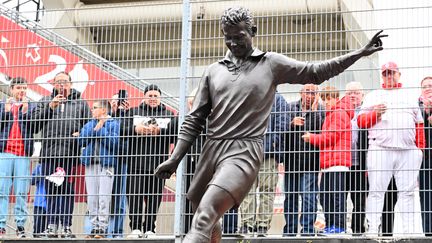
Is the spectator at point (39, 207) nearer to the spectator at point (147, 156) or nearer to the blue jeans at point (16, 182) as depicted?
the blue jeans at point (16, 182)

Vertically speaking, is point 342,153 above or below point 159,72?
below

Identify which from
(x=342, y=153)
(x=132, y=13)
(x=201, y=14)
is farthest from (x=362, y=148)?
(x=132, y=13)

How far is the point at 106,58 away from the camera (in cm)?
1245

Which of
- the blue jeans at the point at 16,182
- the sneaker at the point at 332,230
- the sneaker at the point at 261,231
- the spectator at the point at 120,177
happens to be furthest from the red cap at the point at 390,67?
the blue jeans at the point at 16,182

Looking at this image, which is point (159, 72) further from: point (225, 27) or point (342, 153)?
point (225, 27)

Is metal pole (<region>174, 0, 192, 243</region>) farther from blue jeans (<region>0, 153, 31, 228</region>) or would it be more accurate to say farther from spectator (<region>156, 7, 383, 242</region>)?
spectator (<region>156, 7, 383, 242</region>)

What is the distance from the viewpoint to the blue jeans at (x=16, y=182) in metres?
11.9

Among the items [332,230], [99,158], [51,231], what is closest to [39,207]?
[51,231]

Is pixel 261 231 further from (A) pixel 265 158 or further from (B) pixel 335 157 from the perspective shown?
(B) pixel 335 157

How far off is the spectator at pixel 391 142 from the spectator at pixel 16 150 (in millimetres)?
4509

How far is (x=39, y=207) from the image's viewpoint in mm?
11836

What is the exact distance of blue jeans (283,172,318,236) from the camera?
11.1 m

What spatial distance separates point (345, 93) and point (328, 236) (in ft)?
6.12

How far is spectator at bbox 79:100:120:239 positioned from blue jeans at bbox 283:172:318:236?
2.33 meters
